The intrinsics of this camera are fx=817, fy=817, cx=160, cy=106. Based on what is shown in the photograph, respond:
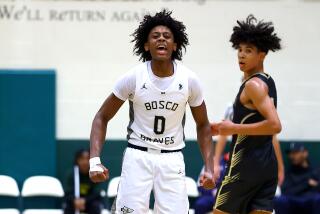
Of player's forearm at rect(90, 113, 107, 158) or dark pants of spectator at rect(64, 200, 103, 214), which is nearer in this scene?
player's forearm at rect(90, 113, 107, 158)

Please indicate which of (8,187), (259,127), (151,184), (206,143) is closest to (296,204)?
(8,187)

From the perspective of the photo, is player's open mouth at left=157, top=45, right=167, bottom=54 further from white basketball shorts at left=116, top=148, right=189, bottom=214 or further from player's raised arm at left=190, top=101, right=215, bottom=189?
white basketball shorts at left=116, top=148, right=189, bottom=214

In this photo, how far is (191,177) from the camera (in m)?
10.2

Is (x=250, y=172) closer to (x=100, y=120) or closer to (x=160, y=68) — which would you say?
(x=160, y=68)

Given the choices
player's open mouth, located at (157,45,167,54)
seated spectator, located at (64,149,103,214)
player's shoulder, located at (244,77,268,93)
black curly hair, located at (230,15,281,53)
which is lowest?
seated spectator, located at (64,149,103,214)

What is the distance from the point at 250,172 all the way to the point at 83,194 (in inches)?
137

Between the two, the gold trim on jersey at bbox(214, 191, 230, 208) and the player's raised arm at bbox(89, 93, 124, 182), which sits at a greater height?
the player's raised arm at bbox(89, 93, 124, 182)

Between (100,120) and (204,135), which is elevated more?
(100,120)

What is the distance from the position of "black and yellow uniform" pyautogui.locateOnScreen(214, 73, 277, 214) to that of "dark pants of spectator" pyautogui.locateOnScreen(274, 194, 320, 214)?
3411 millimetres

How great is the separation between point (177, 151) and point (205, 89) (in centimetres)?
452

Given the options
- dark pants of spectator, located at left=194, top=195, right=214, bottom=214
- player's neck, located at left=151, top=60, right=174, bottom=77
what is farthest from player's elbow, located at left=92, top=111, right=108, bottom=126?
dark pants of spectator, located at left=194, top=195, right=214, bottom=214

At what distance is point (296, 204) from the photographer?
9742 millimetres

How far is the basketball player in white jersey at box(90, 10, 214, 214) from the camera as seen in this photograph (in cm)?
572

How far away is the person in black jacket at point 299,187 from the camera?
971 cm
